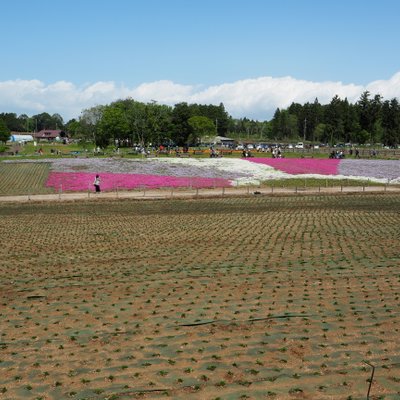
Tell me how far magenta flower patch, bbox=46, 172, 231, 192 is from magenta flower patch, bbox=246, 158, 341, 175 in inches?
422

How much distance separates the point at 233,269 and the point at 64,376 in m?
7.70

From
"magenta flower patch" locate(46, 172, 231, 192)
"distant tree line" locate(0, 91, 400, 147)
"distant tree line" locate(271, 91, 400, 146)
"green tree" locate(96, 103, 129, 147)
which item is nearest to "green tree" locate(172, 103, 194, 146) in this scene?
"distant tree line" locate(0, 91, 400, 147)

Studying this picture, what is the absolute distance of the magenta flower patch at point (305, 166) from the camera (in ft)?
183

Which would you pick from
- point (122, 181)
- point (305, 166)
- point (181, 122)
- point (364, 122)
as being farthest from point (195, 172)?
Answer: point (364, 122)

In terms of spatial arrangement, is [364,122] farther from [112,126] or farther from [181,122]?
[112,126]

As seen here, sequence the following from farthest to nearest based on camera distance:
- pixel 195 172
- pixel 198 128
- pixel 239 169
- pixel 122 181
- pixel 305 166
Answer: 1. pixel 198 128
2. pixel 305 166
3. pixel 239 169
4. pixel 195 172
5. pixel 122 181

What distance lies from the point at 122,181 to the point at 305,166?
23592 millimetres

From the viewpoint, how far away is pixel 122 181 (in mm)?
46625

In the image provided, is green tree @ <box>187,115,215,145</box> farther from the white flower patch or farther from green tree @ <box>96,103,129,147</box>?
the white flower patch

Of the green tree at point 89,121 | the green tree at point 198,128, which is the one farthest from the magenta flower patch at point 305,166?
the green tree at point 89,121

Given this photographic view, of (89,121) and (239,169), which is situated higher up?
(89,121)

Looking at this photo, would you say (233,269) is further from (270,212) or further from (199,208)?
(199,208)

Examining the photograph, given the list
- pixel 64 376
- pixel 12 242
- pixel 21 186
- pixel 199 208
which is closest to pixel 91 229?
pixel 12 242

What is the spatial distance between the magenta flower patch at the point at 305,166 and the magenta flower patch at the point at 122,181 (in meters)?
10.7
